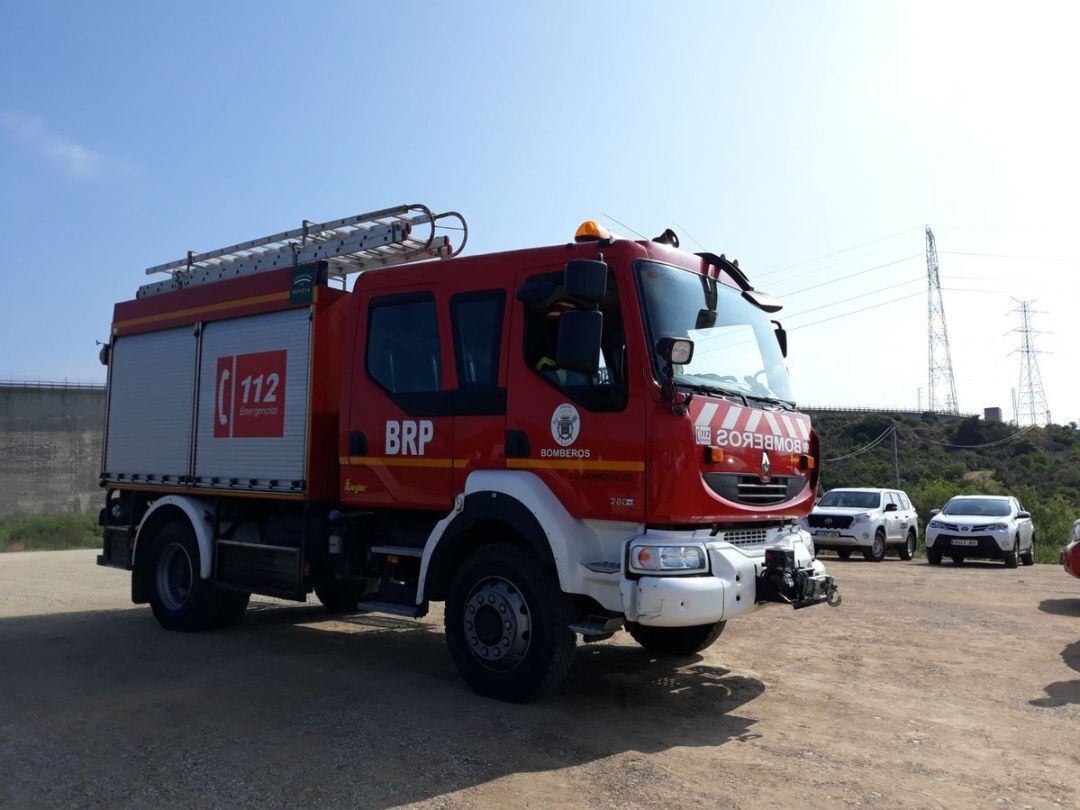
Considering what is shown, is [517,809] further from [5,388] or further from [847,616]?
[5,388]

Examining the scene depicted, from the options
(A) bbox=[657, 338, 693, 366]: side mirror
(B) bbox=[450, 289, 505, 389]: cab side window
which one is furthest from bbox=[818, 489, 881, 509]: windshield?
(A) bbox=[657, 338, 693, 366]: side mirror

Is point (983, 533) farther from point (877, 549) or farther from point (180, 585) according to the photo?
point (180, 585)

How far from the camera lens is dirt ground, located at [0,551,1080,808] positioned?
14.5 feet

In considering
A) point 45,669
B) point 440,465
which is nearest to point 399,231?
point 440,465

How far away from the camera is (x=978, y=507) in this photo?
1900 centimetres

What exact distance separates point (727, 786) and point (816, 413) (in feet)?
179

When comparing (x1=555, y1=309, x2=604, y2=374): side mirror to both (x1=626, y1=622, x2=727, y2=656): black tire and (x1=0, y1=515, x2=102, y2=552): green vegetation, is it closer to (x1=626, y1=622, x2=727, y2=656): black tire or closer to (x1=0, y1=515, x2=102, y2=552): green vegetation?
(x1=626, y1=622, x2=727, y2=656): black tire

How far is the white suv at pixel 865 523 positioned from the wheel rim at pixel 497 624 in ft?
45.1

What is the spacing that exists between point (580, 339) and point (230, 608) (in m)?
5.27

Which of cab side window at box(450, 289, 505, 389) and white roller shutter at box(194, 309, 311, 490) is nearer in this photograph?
cab side window at box(450, 289, 505, 389)

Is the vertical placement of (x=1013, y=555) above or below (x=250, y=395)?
below

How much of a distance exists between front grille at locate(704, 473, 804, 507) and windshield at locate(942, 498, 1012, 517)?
14.2m

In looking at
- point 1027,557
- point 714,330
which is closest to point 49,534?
point 1027,557

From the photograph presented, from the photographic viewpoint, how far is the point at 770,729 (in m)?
5.51
